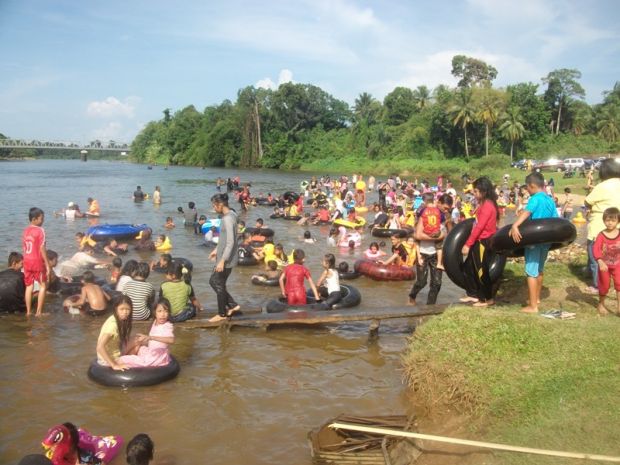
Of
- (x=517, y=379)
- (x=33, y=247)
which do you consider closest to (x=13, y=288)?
(x=33, y=247)

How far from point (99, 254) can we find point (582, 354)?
1390 centimetres

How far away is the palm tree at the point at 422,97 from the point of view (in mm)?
76312

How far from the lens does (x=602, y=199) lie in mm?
7402

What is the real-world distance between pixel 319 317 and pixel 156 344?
2489mm

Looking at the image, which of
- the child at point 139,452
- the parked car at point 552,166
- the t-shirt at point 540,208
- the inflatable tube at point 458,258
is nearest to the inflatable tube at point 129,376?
the child at point 139,452

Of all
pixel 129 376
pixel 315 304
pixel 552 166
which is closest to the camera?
pixel 129 376

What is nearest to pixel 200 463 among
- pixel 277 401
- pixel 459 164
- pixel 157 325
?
pixel 277 401

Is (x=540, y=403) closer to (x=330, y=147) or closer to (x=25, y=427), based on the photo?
(x=25, y=427)

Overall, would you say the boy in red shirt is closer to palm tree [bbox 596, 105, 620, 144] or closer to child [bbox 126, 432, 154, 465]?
child [bbox 126, 432, 154, 465]

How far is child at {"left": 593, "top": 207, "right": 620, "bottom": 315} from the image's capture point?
6586 millimetres

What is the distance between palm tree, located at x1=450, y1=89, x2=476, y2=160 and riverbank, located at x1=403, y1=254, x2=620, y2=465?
176ft

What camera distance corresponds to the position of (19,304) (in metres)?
9.25

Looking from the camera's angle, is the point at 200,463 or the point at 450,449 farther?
the point at 200,463

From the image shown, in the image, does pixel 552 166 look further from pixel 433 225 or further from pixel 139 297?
pixel 139 297
